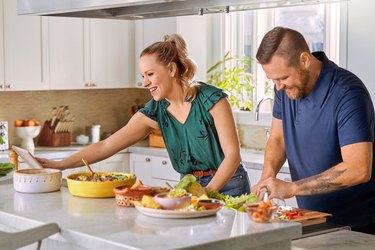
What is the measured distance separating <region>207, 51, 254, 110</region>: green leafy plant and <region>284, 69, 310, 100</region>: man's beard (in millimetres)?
2424

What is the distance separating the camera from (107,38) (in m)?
6.67

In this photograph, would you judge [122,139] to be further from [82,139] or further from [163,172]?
[82,139]

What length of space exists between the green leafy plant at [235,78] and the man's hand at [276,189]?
110 inches

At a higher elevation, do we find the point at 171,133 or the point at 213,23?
the point at 213,23

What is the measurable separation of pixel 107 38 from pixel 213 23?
96 cm

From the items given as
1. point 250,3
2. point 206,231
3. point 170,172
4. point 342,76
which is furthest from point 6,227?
point 170,172

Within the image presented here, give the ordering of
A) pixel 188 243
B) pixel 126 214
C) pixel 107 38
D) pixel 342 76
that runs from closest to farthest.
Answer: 1. pixel 188 243
2. pixel 126 214
3. pixel 342 76
4. pixel 107 38

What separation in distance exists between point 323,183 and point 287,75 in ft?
1.71

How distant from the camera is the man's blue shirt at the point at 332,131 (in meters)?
3.44

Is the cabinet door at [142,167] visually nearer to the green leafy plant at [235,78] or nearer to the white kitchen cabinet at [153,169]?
the white kitchen cabinet at [153,169]

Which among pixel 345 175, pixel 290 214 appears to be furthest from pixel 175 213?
pixel 345 175

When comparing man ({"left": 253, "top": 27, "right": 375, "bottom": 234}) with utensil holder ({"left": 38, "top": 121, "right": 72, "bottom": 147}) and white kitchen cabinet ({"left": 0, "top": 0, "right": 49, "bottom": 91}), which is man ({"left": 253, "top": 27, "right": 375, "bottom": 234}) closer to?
white kitchen cabinet ({"left": 0, "top": 0, "right": 49, "bottom": 91})

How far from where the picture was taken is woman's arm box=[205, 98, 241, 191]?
3.68 m

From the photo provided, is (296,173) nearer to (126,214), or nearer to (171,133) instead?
(171,133)
